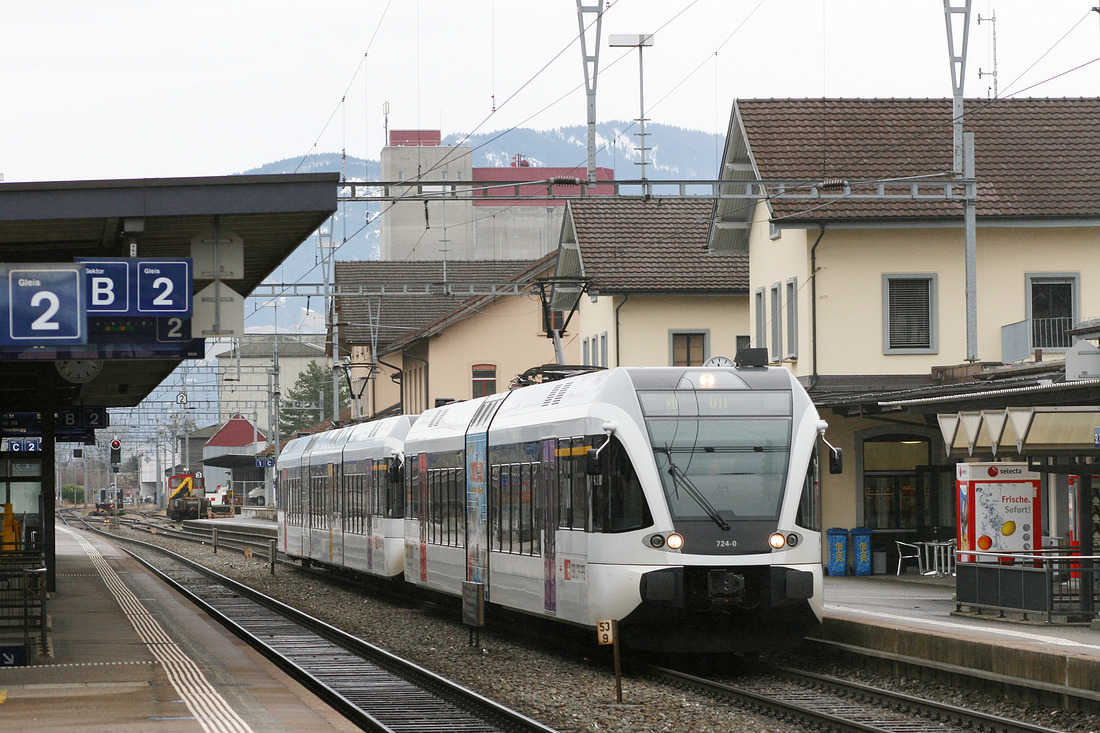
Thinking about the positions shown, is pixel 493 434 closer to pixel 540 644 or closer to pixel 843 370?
pixel 540 644

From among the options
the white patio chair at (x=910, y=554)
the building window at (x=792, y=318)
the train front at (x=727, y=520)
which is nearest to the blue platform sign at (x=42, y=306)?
the train front at (x=727, y=520)

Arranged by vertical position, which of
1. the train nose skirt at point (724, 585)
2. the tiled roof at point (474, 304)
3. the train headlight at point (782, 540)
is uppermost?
the tiled roof at point (474, 304)

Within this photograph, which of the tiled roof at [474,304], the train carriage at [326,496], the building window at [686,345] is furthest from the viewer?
the tiled roof at [474,304]

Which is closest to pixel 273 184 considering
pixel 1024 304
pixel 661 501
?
pixel 661 501

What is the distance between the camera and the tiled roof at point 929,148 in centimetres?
3114

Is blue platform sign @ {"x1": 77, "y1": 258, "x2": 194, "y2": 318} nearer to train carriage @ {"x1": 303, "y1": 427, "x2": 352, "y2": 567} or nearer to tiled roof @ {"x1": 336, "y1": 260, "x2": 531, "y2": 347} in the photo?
train carriage @ {"x1": 303, "y1": 427, "x2": 352, "y2": 567}

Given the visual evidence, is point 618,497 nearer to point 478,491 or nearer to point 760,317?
point 478,491

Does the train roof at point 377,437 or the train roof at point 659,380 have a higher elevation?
the train roof at point 659,380

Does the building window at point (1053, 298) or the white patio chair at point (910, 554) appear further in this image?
the building window at point (1053, 298)

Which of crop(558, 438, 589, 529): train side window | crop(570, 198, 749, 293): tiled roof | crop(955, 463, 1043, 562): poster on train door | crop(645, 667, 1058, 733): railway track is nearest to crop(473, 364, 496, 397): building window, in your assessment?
crop(570, 198, 749, 293): tiled roof

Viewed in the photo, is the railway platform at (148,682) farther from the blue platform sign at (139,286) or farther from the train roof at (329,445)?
the train roof at (329,445)

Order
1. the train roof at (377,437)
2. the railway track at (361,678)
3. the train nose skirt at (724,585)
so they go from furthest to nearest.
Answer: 1. the train roof at (377,437)
2. the train nose skirt at (724,585)
3. the railway track at (361,678)

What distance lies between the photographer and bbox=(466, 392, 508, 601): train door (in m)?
20.2

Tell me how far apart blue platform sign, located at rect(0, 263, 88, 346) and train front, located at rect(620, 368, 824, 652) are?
5516mm
